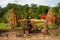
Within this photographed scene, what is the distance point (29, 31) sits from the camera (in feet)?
59.2

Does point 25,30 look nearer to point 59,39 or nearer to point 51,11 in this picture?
point 59,39

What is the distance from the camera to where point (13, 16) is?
2659 cm

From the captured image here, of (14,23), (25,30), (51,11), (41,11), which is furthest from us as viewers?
(41,11)

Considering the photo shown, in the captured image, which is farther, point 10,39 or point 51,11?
point 51,11

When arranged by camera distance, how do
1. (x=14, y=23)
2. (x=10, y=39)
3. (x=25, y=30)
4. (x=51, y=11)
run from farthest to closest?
(x=51, y=11) → (x=14, y=23) → (x=25, y=30) → (x=10, y=39)

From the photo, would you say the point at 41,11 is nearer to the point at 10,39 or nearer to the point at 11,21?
the point at 11,21

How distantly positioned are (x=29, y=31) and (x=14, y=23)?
8.61m

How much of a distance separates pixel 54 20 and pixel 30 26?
11167mm

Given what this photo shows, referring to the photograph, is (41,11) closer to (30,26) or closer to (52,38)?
(30,26)

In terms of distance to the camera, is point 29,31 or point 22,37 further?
point 29,31

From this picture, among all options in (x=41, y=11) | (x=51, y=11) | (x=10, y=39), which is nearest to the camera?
(x=10, y=39)

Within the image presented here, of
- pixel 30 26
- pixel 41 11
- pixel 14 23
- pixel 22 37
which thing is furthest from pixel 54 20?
pixel 41 11

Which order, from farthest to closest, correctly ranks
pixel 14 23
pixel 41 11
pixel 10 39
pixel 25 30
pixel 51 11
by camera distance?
pixel 41 11
pixel 51 11
pixel 14 23
pixel 25 30
pixel 10 39

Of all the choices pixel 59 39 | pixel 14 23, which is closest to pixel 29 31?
pixel 59 39
